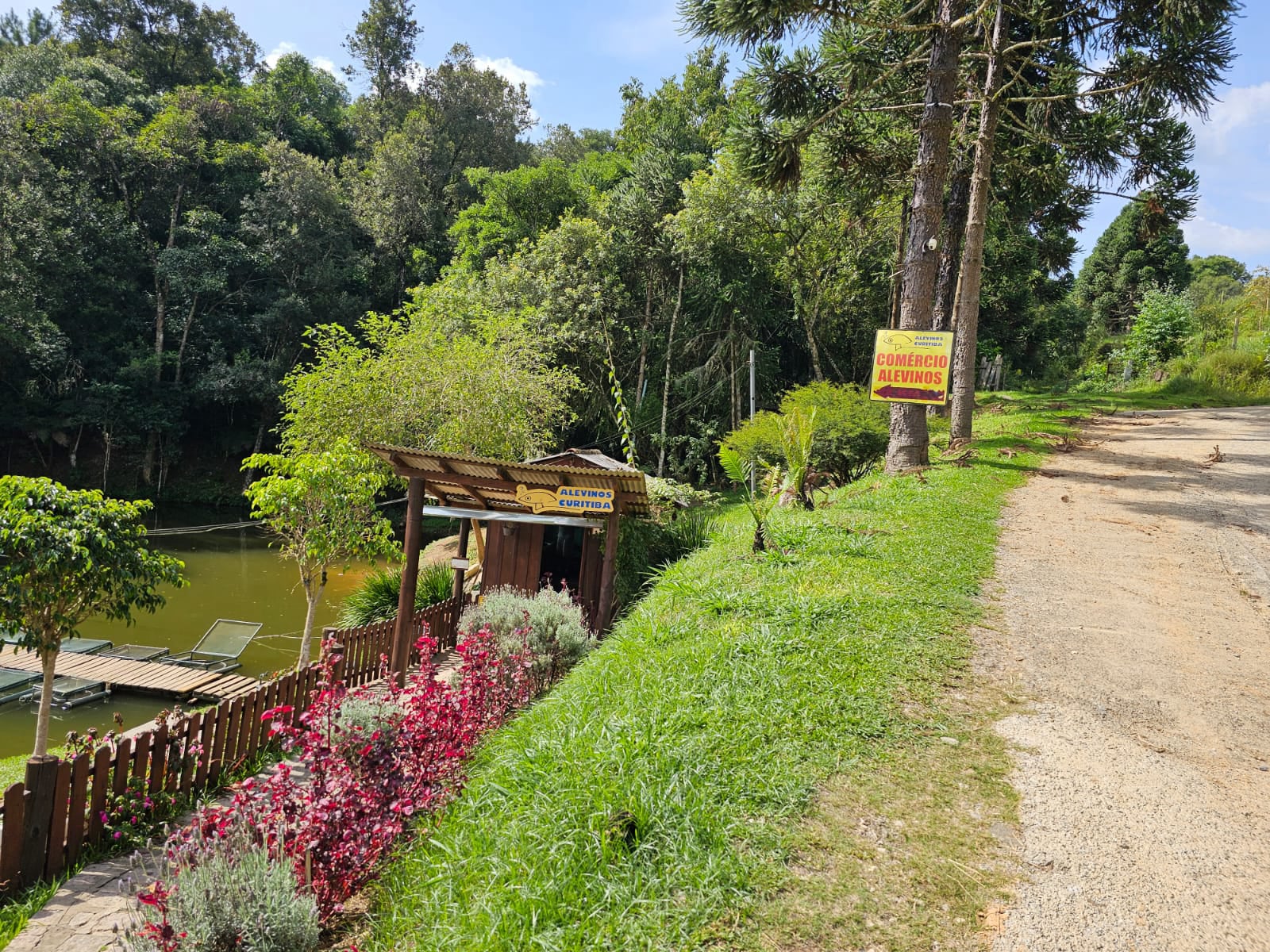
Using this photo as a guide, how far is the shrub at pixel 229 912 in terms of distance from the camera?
2.91 m

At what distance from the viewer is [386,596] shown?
41.4 feet

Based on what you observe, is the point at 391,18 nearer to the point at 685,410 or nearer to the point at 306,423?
the point at 685,410

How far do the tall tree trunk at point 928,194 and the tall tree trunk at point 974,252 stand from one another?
62.2 inches

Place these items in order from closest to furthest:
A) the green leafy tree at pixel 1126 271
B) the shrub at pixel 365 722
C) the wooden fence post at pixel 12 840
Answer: the shrub at pixel 365 722
the wooden fence post at pixel 12 840
the green leafy tree at pixel 1126 271

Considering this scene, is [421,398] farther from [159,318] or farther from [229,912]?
[159,318]

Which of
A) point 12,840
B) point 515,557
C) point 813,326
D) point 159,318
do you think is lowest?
point 12,840

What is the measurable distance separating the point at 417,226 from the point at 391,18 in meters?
18.5

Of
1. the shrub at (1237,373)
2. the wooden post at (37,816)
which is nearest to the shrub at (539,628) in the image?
the wooden post at (37,816)

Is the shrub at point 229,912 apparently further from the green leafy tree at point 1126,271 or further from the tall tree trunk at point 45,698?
the green leafy tree at point 1126,271

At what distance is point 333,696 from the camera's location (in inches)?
163

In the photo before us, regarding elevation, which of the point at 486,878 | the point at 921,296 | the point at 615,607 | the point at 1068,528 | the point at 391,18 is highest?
the point at 391,18

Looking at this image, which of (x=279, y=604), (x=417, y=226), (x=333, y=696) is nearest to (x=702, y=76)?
(x=417, y=226)

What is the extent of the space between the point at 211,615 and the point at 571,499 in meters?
11.9

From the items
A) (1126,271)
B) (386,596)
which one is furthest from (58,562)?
(1126,271)
